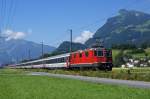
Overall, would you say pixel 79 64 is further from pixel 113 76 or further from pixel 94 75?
pixel 113 76

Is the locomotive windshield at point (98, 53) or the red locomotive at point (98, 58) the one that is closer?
the red locomotive at point (98, 58)

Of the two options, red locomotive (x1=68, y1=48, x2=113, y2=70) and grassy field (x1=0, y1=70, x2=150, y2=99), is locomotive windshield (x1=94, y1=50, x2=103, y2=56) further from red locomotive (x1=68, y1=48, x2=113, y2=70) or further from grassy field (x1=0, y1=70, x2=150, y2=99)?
grassy field (x1=0, y1=70, x2=150, y2=99)

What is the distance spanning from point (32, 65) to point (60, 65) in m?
60.1

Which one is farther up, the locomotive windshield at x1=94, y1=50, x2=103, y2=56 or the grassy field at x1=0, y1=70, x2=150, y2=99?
the locomotive windshield at x1=94, y1=50, x2=103, y2=56

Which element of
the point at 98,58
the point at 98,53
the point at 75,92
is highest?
the point at 98,53

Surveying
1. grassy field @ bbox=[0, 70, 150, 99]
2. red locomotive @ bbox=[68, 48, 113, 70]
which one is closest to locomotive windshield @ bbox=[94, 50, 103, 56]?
red locomotive @ bbox=[68, 48, 113, 70]

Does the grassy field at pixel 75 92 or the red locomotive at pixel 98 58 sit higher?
the red locomotive at pixel 98 58

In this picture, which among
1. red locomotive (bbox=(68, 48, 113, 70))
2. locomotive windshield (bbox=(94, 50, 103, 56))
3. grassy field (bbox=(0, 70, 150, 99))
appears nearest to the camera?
grassy field (bbox=(0, 70, 150, 99))

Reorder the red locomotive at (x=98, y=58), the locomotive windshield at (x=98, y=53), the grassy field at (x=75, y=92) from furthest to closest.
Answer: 1. the locomotive windshield at (x=98, y=53)
2. the red locomotive at (x=98, y=58)
3. the grassy field at (x=75, y=92)

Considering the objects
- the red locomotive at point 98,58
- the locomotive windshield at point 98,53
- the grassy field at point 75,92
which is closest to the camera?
the grassy field at point 75,92

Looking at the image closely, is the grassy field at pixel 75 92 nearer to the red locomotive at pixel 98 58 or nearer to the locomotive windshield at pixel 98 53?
the red locomotive at pixel 98 58

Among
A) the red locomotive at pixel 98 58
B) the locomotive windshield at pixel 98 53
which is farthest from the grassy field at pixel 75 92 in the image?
the locomotive windshield at pixel 98 53

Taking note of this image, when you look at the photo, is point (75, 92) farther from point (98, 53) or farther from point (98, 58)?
point (98, 53)

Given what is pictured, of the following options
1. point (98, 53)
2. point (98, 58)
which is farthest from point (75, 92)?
point (98, 53)
